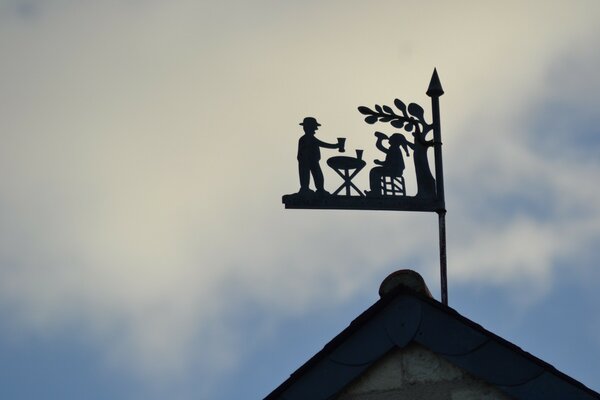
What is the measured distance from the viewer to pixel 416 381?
20.0ft

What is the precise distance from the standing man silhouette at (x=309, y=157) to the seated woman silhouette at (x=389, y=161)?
39cm

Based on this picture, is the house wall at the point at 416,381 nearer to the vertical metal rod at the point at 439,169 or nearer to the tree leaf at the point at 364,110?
the vertical metal rod at the point at 439,169

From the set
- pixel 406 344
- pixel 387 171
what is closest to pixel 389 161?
pixel 387 171

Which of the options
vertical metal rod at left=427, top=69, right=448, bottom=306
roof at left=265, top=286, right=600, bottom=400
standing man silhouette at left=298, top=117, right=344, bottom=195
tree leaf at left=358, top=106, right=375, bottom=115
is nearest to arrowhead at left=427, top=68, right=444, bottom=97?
vertical metal rod at left=427, top=69, right=448, bottom=306

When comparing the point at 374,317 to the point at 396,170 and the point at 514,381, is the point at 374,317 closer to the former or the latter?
the point at 514,381

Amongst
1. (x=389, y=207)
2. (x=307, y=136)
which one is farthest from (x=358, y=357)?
(x=307, y=136)

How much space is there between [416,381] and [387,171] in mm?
2651

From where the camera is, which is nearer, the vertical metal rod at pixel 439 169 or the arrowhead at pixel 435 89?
the vertical metal rod at pixel 439 169

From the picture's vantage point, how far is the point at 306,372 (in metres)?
6.27

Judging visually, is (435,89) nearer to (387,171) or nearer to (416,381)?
(387,171)

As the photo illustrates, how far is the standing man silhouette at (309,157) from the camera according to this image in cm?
823

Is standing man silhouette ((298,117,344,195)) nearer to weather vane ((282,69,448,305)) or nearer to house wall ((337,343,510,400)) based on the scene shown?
weather vane ((282,69,448,305))

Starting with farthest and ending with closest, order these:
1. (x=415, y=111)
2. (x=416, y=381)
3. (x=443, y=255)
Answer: (x=415, y=111) < (x=443, y=255) < (x=416, y=381)

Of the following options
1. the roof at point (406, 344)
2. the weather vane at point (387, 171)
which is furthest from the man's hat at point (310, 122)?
the roof at point (406, 344)
